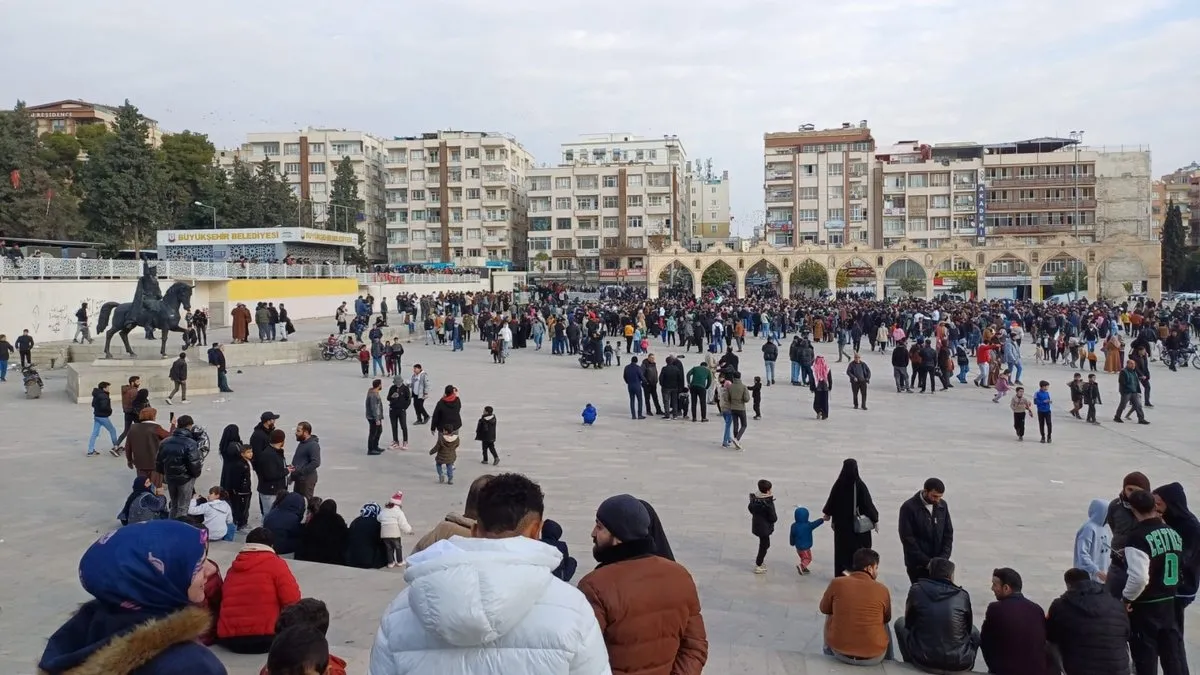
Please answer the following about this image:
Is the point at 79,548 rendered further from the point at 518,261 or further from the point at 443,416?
the point at 518,261

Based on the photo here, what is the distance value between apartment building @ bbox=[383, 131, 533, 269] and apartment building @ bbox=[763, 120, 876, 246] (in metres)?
21.9

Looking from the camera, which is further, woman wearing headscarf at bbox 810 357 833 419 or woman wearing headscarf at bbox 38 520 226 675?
woman wearing headscarf at bbox 810 357 833 419

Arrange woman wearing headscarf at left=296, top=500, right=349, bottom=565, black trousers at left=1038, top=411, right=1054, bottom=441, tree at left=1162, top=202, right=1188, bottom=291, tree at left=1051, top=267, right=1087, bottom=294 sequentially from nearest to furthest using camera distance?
woman wearing headscarf at left=296, top=500, right=349, bottom=565 → black trousers at left=1038, top=411, right=1054, bottom=441 → tree at left=1051, top=267, right=1087, bottom=294 → tree at left=1162, top=202, right=1188, bottom=291

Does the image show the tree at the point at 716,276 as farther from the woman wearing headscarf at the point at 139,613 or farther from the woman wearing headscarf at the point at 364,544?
the woman wearing headscarf at the point at 139,613

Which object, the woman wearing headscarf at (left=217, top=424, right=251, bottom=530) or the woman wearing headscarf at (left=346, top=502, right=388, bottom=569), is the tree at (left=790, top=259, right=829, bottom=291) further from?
the woman wearing headscarf at (left=346, top=502, right=388, bottom=569)

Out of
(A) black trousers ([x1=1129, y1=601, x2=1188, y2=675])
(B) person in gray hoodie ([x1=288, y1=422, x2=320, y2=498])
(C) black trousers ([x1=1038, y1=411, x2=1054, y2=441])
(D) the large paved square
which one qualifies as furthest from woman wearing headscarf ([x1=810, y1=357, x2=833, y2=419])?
(A) black trousers ([x1=1129, y1=601, x2=1188, y2=675])

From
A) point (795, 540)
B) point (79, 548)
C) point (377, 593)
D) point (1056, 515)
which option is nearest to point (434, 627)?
point (377, 593)

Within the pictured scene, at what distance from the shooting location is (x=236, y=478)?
906 cm

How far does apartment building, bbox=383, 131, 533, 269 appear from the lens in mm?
74812

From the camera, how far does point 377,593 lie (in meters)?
6.22

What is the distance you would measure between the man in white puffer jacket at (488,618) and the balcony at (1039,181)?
7507 centimetres

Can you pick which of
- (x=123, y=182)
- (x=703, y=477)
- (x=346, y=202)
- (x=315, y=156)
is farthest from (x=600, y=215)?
(x=703, y=477)

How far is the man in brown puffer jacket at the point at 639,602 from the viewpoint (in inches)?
111

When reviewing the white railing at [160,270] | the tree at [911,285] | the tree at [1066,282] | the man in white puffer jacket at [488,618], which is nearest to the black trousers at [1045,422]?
the man in white puffer jacket at [488,618]
